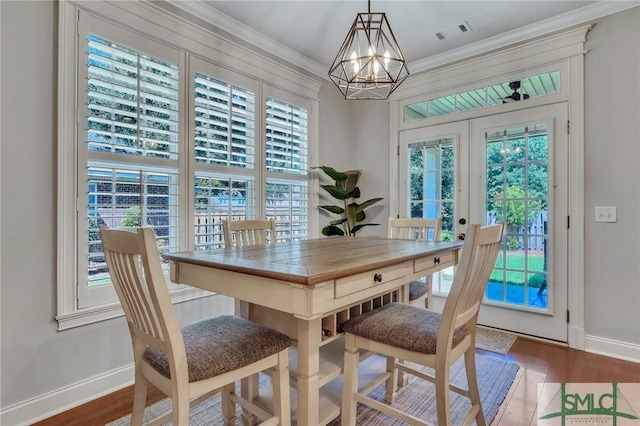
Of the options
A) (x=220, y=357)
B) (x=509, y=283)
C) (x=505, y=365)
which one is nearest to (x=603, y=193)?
(x=509, y=283)

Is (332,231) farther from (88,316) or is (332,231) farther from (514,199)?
→ (88,316)

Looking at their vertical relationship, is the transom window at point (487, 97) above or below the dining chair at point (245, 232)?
above

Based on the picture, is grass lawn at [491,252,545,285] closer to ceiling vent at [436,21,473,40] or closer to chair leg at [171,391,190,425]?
ceiling vent at [436,21,473,40]

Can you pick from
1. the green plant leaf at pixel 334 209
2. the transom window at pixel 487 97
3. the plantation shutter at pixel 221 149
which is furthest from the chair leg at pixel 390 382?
the transom window at pixel 487 97

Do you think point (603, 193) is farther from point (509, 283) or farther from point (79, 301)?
point (79, 301)

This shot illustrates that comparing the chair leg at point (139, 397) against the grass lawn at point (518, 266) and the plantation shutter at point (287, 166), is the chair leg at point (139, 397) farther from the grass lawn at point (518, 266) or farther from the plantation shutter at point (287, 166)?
the grass lawn at point (518, 266)

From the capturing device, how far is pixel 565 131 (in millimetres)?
2727

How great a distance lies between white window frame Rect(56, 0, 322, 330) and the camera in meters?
1.85

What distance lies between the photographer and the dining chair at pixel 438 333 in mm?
1278

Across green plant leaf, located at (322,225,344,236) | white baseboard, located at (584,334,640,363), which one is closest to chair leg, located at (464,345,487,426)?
white baseboard, located at (584,334,640,363)

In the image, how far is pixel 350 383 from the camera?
151 centimetres

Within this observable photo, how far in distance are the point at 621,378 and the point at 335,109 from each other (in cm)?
344

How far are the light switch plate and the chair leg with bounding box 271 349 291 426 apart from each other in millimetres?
2686

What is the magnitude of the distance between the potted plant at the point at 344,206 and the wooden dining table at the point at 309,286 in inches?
70.6
